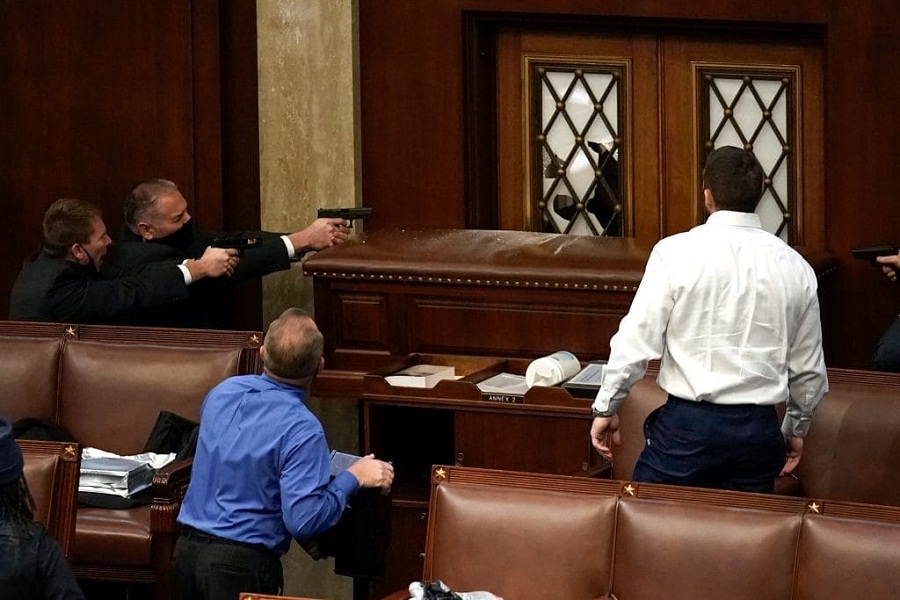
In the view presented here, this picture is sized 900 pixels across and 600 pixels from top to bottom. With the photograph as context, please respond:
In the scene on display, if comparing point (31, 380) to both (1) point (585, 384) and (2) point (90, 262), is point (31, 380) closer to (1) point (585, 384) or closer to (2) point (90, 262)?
(2) point (90, 262)

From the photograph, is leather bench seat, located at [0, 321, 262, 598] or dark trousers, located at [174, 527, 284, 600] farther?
→ leather bench seat, located at [0, 321, 262, 598]

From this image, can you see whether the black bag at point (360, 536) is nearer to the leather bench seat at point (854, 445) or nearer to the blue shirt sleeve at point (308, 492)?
the blue shirt sleeve at point (308, 492)

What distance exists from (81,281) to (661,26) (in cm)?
238

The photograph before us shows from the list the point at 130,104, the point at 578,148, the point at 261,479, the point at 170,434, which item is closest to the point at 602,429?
the point at 261,479

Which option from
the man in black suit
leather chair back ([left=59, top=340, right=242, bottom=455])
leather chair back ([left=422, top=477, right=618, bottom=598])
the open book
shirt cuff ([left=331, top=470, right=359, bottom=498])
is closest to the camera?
leather chair back ([left=422, top=477, right=618, bottom=598])

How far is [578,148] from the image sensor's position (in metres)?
6.16

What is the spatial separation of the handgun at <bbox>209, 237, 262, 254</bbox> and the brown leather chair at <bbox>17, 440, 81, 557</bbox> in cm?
167

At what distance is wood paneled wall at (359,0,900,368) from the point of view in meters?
5.56

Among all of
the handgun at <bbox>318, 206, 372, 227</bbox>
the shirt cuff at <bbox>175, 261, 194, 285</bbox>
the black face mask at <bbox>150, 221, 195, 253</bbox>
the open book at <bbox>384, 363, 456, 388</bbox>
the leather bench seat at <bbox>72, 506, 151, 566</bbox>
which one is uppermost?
the handgun at <bbox>318, 206, 372, 227</bbox>

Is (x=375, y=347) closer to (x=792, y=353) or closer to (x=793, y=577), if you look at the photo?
(x=792, y=353)

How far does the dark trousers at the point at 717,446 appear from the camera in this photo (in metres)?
3.76

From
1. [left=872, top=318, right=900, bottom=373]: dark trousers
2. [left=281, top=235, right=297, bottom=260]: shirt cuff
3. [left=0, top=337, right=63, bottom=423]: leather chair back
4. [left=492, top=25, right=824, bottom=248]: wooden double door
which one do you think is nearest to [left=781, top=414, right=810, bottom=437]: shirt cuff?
[left=872, top=318, right=900, bottom=373]: dark trousers

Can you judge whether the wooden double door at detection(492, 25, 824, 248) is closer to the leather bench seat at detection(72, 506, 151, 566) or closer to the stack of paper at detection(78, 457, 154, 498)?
the stack of paper at detection(78, 457, 154, 498)

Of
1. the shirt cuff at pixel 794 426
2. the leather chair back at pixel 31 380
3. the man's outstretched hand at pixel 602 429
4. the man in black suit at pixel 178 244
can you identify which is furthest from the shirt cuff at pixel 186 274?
the shirt cuff at pixel 794 426
